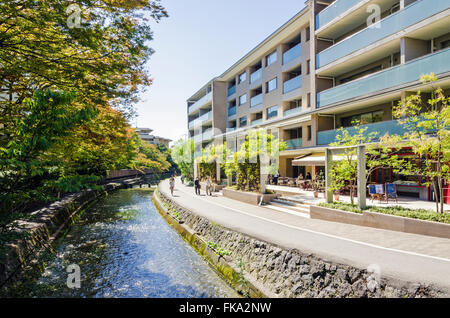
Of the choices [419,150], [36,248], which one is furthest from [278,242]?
[36,248]

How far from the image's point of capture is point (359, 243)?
8109 mm

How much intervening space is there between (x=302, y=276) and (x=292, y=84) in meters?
22.1

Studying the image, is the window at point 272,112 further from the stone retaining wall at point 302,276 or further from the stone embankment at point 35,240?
the stone retaining wall at point 302,276

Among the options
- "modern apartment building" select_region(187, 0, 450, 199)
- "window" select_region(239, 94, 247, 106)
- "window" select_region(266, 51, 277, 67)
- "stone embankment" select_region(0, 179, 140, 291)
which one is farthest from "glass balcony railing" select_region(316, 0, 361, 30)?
"stone embankment" select_region(0, 179, 140, 291)

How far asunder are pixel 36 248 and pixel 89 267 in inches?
98.4

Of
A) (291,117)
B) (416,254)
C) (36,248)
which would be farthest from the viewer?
(291,117)

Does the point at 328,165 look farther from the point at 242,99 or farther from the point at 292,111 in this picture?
the point at 242,99

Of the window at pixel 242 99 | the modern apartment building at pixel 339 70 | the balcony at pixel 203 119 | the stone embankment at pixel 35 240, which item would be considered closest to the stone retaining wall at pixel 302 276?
the stone embankment at pixel 35 240

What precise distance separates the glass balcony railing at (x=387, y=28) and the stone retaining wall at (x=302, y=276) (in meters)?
14.6

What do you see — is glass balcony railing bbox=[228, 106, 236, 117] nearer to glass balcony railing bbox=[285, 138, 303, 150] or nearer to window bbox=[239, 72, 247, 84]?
window bbox=[239, 72, 247, 84]

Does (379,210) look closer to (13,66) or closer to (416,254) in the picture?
(416,254)

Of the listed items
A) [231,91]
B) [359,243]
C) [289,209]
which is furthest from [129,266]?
[231,91]

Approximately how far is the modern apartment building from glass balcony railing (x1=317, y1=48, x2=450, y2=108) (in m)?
0.04

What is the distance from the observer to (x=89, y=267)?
29.9 ft
